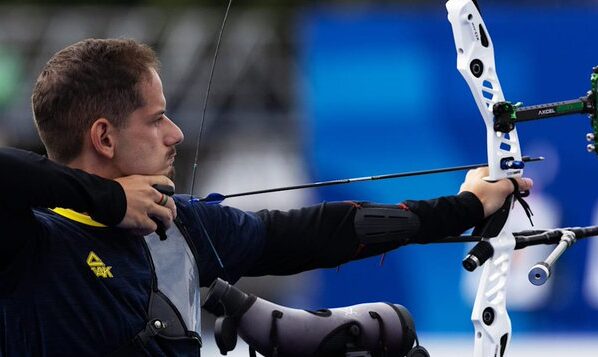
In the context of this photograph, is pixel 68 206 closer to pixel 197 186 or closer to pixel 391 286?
pixel 391 286

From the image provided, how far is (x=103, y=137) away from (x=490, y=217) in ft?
3.51

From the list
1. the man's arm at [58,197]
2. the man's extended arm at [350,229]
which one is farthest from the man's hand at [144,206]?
the man's extended arm at [350,229]

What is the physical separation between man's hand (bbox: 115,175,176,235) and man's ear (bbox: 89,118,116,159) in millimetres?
174

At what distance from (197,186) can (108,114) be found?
577cm

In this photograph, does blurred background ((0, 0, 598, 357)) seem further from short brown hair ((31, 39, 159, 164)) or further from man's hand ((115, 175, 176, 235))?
man's hand ((115, 175, 176, 235))

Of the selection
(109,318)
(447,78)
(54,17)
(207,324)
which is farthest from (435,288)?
(109,318)

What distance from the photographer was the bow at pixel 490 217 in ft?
12.0

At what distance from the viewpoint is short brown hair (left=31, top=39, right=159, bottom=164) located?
134 inches

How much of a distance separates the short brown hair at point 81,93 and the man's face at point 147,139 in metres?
0.03

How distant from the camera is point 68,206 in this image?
10.3 ft

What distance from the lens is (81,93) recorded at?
134 inches

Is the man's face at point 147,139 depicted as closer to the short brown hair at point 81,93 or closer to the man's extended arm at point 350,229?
the short brown hair at point 81,93

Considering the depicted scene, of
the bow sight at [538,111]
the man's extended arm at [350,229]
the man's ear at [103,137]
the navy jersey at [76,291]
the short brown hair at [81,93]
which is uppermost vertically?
the bow sight at [538,111]

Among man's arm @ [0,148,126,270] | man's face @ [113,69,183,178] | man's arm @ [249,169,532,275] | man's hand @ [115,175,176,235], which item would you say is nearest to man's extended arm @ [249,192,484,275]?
man's arm @ [249,169,532,275]
